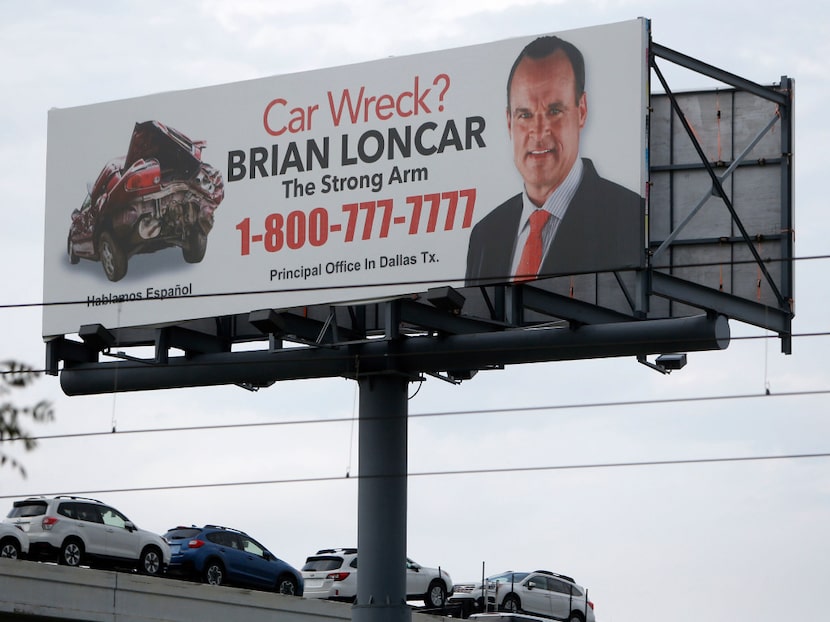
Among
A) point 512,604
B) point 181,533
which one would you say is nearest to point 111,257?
point 181,533

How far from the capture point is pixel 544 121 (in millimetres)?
25406

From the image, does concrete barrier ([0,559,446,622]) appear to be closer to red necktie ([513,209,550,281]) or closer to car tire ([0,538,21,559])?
car tire ([0,538,21,559])

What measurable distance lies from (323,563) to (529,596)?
6095 millimetres

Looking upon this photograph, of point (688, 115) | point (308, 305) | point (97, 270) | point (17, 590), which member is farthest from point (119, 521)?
point (688, 115)

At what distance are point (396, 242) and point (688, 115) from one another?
213 inches

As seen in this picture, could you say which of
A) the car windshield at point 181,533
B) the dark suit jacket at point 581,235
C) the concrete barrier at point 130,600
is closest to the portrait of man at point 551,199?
the dark suit jacket at point 581,235

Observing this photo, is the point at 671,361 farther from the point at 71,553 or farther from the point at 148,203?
the point at 71,553

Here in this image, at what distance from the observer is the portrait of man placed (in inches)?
958

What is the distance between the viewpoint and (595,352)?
25.1m

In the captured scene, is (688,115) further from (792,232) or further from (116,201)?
(116,201)

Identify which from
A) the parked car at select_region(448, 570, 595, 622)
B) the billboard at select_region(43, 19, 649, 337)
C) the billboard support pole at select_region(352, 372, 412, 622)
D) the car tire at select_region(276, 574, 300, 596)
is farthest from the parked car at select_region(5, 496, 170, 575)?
the parked car at select_region(448, 570, 595, 622)

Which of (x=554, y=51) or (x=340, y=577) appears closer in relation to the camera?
(x=554, y=51)

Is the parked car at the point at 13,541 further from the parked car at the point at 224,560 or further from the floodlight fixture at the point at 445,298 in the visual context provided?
the floodlight fixture at the point at 445,298

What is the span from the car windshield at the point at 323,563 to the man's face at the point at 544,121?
1399cm
